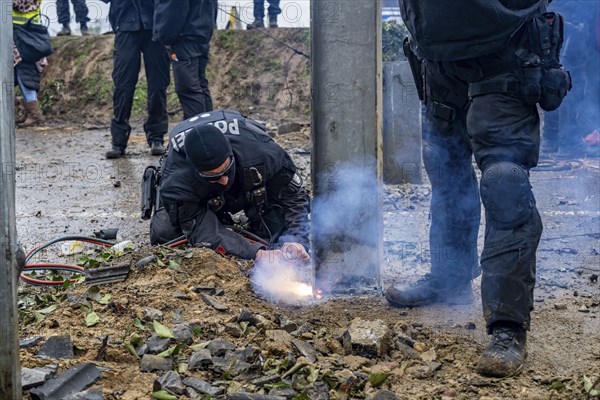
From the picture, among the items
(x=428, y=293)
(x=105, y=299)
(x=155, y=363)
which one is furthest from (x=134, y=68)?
(x=155, y=363)

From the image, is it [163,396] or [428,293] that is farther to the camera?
[428,293]

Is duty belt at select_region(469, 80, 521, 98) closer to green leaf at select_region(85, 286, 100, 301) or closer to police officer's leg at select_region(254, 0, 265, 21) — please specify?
green leaf at select_region(85, 286, 100, 301)

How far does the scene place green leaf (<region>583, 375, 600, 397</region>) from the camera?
308 cm

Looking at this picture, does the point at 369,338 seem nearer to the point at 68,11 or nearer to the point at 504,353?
the point at 504,353

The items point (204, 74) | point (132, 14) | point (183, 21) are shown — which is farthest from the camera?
point (204, 74)

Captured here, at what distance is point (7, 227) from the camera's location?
8.39 feet

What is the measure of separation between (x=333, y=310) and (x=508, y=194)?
1.24 metres

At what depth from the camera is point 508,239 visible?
348cm

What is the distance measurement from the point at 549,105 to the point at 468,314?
4.07ft

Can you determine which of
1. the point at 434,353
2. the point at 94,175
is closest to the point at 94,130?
the point at 94,175

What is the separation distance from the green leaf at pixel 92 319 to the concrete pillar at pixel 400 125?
14.5 feet

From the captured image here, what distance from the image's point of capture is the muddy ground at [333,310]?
3.28 m

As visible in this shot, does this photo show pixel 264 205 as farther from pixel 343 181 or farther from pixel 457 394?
pixel 457 394

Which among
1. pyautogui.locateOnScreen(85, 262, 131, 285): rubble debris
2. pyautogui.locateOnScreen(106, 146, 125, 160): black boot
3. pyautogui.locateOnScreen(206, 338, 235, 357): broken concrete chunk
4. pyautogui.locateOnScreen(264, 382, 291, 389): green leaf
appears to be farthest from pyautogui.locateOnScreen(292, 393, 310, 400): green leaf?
pyautogui.locateOnScreen(106, 146, 125, 160): black boot
